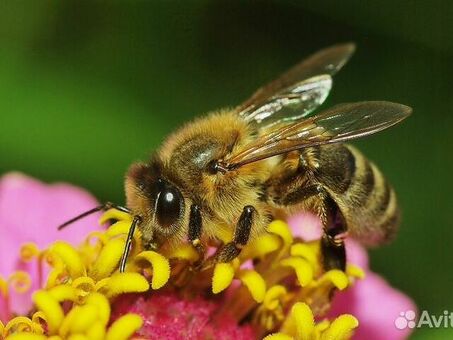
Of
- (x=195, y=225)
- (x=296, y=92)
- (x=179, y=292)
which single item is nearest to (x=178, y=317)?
(x=179, y=292)

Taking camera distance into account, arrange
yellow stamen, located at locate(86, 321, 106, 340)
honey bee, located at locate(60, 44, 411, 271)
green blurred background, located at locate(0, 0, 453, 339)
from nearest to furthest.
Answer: yellow stamen, located at locate(86, 321, 106, 340) < honey bee, located at locate(60, 44, 411, 271) < green blurred background, located at locate(0, 0, 453, 339)

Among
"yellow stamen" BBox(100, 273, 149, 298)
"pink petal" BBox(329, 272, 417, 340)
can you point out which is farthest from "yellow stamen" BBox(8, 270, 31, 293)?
"pink petal" BBox(329, 272, 417, 340)

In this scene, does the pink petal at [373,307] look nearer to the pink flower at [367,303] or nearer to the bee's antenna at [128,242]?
the pink flower at [367,303]

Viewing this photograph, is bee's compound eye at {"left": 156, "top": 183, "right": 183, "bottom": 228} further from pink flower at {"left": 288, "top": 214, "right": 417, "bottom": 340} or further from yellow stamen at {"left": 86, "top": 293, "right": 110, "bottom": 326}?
pink flower at {"left": 288, "top": 214, "right": 417, "bottom": 340}

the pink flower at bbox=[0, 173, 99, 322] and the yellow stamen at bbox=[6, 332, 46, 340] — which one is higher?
the yellow stamen at bbox=[6, 332, 46, 340]

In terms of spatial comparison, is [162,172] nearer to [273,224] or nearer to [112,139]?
[273,224]

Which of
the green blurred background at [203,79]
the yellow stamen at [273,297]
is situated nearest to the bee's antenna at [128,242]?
the yellow stamen at [273,297]
